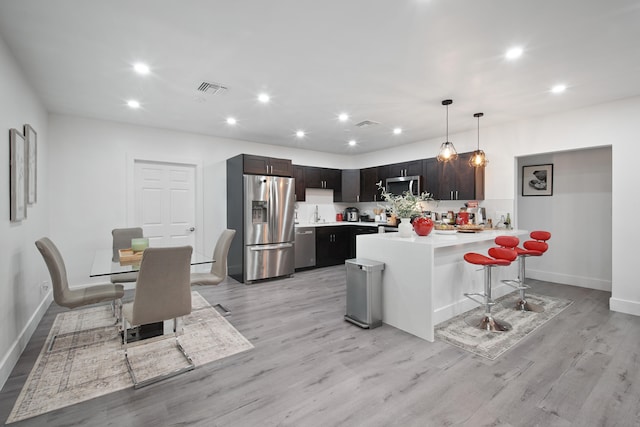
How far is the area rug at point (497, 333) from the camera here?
2.79 m

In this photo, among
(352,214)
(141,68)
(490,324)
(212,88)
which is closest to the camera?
(141,68)

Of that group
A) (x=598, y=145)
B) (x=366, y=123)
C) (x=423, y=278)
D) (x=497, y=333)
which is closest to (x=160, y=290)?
(x=423, y=278)

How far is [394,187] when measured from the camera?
20.6ft

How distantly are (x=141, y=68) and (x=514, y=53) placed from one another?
3389mm

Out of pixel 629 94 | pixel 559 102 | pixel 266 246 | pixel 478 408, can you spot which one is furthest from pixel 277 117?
pixel 629 94

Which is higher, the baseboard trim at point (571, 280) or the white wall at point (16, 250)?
the white wall at point (16, 250)

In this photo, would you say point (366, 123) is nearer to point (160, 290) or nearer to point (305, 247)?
point (305, 247)

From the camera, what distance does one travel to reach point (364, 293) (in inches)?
127

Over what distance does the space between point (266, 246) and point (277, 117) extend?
2163 mm

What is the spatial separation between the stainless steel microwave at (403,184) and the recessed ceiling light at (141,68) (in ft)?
14.5

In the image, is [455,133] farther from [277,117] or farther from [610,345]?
[610,345]

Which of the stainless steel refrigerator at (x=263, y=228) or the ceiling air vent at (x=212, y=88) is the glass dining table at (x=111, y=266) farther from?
the ceiling air vent at (x=212, y=88)

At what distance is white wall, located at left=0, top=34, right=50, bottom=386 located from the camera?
234 centimetres

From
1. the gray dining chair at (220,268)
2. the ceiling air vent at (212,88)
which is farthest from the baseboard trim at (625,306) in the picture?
the ceiling air vent at (212,88)
